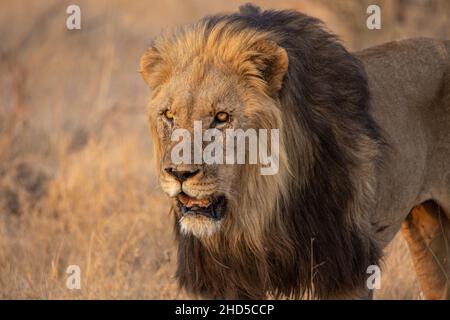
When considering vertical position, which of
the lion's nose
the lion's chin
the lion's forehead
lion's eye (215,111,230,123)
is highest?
the lion's forehead

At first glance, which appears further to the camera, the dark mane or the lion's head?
the dark mane

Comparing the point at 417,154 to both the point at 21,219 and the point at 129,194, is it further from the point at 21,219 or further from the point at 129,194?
the point at 21,219

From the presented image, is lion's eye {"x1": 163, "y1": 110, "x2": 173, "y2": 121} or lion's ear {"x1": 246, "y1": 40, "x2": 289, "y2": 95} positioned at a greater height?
lion's ear {"x1": 246, "y1": 40, "x2": 289, "y2": 95}

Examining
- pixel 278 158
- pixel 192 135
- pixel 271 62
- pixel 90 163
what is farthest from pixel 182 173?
pixel 90 163

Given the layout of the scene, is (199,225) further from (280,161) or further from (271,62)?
(271,62)

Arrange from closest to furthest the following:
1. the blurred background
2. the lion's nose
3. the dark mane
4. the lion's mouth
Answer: the lion's nose, the lion's mouth, the dark mane, the blurred background

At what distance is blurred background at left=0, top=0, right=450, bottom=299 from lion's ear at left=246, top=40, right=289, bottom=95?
136 cm

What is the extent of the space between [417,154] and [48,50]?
25.8ft

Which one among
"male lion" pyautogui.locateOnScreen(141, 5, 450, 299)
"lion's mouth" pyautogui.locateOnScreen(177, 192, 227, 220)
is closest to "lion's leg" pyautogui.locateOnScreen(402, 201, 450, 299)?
"male lion" pyautogui.locateOnScreen(141, 5, 450, 299)

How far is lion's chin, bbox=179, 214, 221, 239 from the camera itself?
4.18 meters

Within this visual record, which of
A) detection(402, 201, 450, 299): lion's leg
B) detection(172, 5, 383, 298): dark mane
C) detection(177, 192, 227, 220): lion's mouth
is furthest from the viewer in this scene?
detection(402, 201, 450, 299): lion's leg

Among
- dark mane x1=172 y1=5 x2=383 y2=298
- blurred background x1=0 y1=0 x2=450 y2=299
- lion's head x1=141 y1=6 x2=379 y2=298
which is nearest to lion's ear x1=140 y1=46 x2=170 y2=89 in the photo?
lion's head x1=141 y1=6 x2=379 y2=298

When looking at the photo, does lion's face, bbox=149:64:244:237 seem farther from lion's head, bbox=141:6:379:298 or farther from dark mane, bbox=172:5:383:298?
dark mane, bbox=172:5:383:298

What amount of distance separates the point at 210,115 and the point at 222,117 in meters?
0.05
